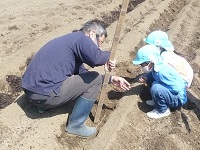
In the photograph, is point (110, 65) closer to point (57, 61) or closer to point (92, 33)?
point (92, 33)

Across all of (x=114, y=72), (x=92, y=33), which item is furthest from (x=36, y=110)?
(x=114, y=72)

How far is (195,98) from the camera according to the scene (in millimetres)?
5375

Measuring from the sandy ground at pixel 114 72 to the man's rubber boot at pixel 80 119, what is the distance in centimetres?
9

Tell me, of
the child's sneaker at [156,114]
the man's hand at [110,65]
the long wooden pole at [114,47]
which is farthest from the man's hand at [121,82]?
the child's sneaker at [156,114]

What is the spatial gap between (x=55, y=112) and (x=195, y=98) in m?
1.96

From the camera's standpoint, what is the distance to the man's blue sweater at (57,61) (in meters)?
4.19

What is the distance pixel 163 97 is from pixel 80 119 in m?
1.05

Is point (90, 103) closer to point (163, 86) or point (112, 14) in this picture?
point (163, 86)

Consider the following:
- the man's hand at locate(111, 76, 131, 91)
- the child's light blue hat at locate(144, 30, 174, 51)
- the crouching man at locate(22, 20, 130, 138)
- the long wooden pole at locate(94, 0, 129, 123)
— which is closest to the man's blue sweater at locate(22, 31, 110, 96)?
the crouching man at locate(22, 20, 130, 138)

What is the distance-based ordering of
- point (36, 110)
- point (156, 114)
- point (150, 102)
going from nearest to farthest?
point (36, 110) → point (156, 114) → point (150, 102)

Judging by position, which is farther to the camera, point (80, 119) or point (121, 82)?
point (121, 82)

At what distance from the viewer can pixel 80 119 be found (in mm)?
4492

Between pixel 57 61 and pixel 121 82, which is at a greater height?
pixel 57 61

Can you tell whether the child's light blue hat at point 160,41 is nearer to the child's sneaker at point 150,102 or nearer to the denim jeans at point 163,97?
the denim jeans at point 163,97
